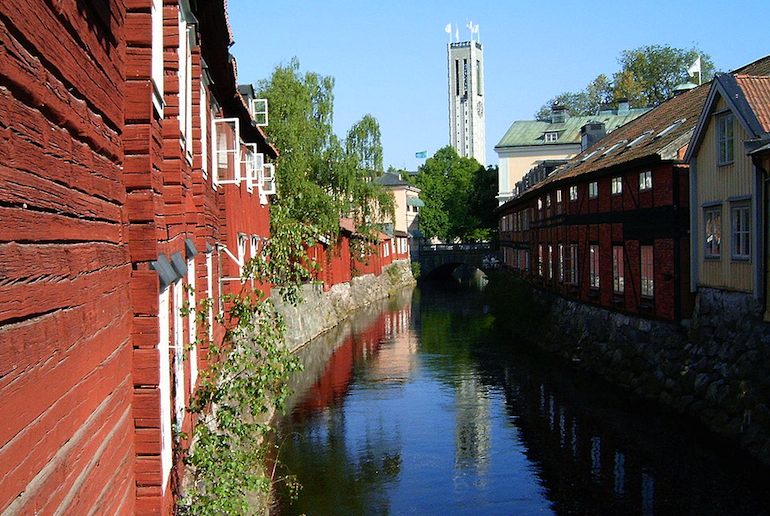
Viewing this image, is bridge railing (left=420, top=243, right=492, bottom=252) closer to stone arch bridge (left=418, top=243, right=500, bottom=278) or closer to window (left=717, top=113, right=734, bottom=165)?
stone arch bridge (left=418, top=243, right=500, bottom=278)

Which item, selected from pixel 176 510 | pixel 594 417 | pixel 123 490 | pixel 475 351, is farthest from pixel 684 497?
pixel 475 351

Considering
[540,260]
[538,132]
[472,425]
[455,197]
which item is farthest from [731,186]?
[455,197]

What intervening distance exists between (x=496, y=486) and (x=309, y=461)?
355 cm

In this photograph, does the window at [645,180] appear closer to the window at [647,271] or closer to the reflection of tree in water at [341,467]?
the window at [647,271]

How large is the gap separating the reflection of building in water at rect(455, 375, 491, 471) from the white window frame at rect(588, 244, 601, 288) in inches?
198

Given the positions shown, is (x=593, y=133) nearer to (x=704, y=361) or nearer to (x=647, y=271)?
(x=647, y=271)

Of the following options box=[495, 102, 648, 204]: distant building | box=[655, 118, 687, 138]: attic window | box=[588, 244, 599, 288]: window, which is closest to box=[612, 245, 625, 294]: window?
box=[588, 244, 599, 288]: window

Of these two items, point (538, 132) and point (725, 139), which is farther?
point (538, 132)

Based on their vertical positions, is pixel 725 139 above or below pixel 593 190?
above

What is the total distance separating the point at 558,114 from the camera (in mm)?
72125

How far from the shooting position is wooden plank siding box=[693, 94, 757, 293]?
17.5 m

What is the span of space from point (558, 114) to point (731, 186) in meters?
55.2

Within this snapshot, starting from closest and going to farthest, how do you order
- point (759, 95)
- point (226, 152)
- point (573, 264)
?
point (226, 152), point (759, 95), point (573, 264)

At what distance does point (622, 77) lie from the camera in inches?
2773
